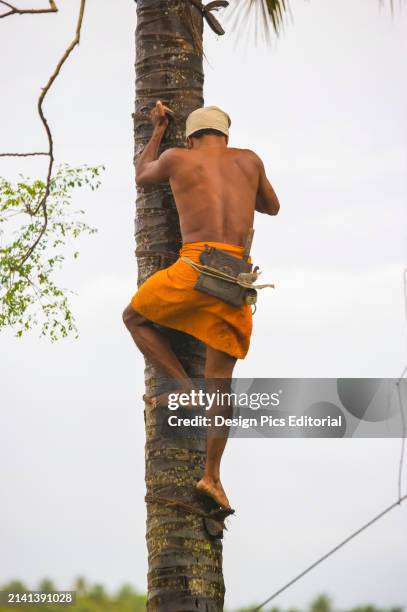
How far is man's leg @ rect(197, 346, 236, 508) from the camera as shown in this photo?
539 cm

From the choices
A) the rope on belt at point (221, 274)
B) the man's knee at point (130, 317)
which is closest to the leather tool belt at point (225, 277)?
the rope on belt at point (221, 274)

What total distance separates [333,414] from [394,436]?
0.40 m

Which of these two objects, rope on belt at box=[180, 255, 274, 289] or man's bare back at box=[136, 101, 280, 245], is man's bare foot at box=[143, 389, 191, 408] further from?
man's bare back at box=[136, 101, 280, 245]

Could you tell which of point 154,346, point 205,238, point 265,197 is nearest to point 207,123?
point 265,197

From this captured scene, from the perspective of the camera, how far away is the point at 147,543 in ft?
18.4

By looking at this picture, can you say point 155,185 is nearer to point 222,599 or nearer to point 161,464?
point 161,464

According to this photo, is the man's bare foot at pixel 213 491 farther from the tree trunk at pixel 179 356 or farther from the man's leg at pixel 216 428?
the tree trunk at pixel 179 356

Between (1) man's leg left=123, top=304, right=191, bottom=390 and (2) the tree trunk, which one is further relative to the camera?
(1) man's leg left=123, top=304, right=191, bottom=390

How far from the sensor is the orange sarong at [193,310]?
18.0ft

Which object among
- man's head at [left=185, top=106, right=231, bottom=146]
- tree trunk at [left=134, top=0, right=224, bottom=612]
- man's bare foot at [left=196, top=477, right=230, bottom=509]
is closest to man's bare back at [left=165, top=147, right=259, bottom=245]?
man's head at [left=185, top=106, right=231, bottom=146]

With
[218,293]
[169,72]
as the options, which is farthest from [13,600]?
[169,72]

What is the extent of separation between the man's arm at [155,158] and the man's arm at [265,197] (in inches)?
20.8

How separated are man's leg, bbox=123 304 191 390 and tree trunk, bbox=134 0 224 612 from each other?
0.09 meters

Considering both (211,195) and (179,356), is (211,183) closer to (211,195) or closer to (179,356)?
(211,195)
